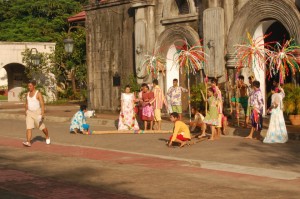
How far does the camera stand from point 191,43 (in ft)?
80.0

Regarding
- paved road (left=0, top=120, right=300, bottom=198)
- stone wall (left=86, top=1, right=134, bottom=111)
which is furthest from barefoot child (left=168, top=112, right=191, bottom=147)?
stone wall (left=86, top=1, right=134, bottom=111)

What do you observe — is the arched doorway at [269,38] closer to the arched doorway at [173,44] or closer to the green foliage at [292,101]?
the green foliage at [292,101]

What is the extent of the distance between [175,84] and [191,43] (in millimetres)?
3629

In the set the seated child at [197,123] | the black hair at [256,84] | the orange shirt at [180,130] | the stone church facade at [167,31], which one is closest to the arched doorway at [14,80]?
the stone church facade at [167,31]

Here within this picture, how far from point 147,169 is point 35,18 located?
5569 centimetres

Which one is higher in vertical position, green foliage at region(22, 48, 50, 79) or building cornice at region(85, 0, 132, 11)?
building cornice at region(85, 0, 132, 11)

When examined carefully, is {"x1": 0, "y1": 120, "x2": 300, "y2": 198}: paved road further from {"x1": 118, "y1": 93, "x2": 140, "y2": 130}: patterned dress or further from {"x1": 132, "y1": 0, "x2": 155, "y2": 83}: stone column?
{"x1": 132, "y1": 0, "x2": 155, "y2": 83}: stone column

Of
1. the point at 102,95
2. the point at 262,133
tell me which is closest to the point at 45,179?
the point at 262,133

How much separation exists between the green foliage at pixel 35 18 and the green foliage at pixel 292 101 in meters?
44.2

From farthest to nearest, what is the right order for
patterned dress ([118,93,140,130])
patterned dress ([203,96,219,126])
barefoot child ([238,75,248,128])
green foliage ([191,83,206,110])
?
green foliage ([191,83,206,110]) → patterned dress ([118,93,140,130]) → barefoot child ([238,75,248,128]) → patterned dress ([203,96,219,126])

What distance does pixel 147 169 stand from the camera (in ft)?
41.2

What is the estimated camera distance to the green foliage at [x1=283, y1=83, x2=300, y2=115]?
19.4 metres

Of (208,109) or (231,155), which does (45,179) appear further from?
(208,109)

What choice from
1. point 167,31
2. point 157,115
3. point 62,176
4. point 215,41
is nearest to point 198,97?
point 157,115
